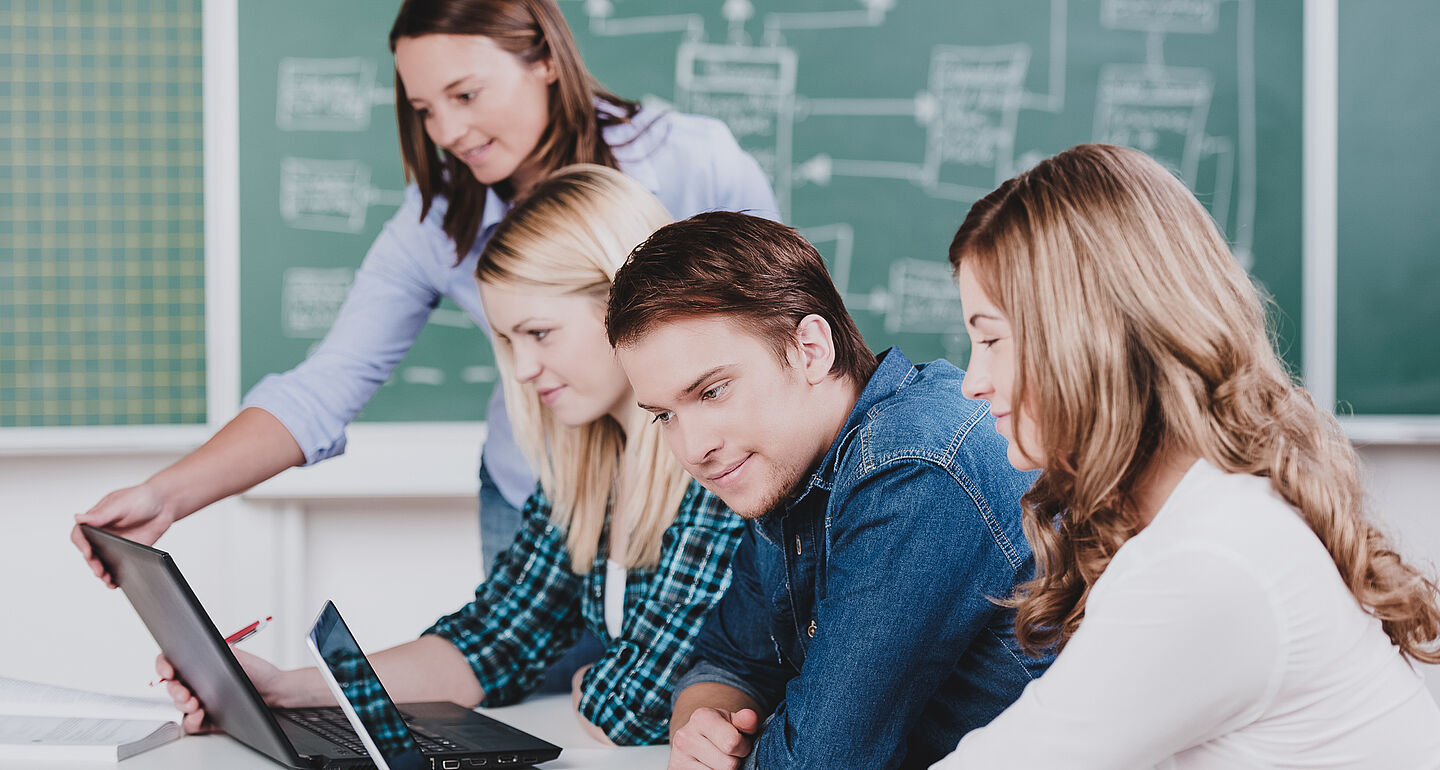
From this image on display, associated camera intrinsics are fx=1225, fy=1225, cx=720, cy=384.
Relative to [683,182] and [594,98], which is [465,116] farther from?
[683,182]

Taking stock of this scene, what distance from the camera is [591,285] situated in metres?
1.55

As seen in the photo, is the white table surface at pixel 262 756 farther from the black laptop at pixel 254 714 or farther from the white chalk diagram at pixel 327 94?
the white chalk diagram at pixel 327 94

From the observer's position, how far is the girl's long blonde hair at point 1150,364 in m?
0.86

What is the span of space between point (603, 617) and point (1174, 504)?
889 millimetres

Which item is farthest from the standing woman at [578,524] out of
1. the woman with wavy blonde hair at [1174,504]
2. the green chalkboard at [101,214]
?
the green chalkboard at [101,214]

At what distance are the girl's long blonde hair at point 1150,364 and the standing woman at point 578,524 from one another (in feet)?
2.02

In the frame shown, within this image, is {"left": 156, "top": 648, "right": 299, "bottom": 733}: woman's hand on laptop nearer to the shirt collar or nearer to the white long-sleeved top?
the shirt collar

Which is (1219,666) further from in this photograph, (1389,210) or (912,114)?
(1389,210)

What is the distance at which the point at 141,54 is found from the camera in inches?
102

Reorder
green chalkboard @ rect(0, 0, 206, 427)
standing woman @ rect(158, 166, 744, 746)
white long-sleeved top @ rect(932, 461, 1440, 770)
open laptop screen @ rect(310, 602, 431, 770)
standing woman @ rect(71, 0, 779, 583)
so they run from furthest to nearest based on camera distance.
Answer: green chalkboard @ rect(0, 0, 206, 427) → standing woman @ rect(71, 0, 779, 583) → standing woman @ rect(158, 166, 744, 746) → open laptop screen @ rect(310, 602, 431, 770) → white long-sleeved top @ rect(932, 461, 1440, 770)

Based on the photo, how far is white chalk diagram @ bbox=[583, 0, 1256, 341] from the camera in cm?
272

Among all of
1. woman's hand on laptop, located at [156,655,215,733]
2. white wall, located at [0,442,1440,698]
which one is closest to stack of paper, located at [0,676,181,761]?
woman's hand on laptop, located at [156,655,215,733]

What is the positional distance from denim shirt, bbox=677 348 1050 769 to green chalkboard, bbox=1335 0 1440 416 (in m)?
1.99

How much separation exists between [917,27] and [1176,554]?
215 cm
